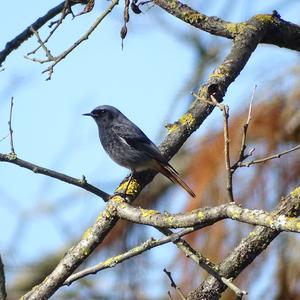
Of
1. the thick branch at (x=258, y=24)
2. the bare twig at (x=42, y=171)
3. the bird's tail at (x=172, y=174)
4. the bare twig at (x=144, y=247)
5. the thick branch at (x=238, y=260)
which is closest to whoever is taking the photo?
the bare twig at (x=144, y=247)

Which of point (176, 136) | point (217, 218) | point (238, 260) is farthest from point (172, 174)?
point (217, 218)

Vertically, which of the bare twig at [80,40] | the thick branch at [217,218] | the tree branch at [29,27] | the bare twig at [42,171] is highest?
the tree branch at [29,27]

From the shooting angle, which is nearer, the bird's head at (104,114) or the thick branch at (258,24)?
the thick branch at (258,24)

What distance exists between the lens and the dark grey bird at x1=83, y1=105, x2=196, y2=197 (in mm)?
5293

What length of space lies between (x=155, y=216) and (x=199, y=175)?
1.77 m

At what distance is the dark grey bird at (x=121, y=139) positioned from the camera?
5293 millimetres

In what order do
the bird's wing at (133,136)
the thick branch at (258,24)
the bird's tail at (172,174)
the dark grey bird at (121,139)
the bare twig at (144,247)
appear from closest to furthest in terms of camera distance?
the bare twig at (144,247), the thick branch at (258,24), the bird's tail at (172,174), the dark grey bird at (121,139), the bird's wing at (133,136)

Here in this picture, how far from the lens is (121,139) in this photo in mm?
5883

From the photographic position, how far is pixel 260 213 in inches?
105

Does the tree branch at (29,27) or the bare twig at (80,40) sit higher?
the tree branch at (29,27)

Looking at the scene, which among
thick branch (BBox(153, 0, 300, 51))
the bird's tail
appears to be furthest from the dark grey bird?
thick branch (BBox(153, 0, 300, 51))

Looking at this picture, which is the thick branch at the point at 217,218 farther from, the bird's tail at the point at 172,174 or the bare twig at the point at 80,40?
the bird's tail at the point at 172,174

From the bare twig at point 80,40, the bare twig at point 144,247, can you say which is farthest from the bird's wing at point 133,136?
the bare twig at point 144,247

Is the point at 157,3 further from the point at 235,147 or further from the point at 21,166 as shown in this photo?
the point at 21,166
